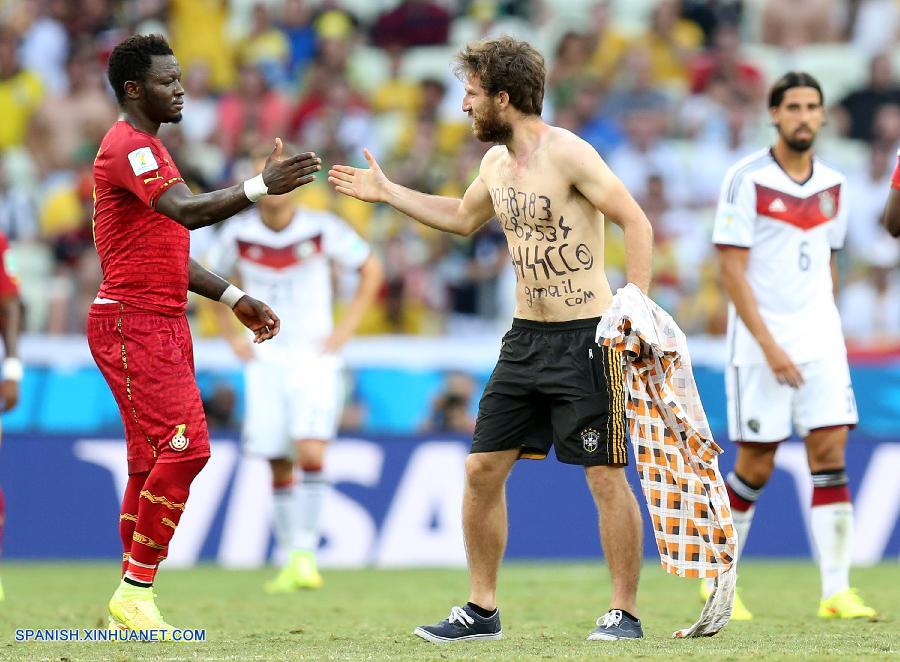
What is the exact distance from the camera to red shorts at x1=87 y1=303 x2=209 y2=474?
6875mm

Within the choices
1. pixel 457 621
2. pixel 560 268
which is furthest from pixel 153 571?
pixel 560 268

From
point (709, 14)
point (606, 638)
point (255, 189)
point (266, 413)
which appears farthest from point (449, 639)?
point (709, 14)

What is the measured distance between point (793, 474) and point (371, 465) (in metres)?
3.31

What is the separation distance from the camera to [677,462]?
6.71 metres

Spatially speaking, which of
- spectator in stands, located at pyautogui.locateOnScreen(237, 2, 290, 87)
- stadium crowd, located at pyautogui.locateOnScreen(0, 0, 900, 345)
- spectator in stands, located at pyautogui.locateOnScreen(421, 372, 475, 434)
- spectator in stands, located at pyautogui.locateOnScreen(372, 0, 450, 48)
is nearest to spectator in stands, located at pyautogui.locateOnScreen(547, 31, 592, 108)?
stadium crowd, located at pyautogui.locateOnScreen(0, 0, 900, 345)

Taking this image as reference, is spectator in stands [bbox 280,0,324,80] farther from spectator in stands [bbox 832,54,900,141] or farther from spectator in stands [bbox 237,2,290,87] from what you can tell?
spectator in stands [bbox 832,54,900,141]

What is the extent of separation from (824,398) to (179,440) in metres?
3.44

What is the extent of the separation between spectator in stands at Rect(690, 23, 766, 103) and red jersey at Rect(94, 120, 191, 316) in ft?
37.3

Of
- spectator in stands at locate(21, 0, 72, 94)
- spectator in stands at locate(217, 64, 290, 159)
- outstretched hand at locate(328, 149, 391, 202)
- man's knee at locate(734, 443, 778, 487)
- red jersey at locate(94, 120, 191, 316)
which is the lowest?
man's knee at locate(734, 443, 778, 487)

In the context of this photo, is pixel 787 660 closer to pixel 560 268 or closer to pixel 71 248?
pixel 560 268

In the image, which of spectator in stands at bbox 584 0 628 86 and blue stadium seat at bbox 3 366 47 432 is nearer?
blue stadium seat at bbox 3 366 47 432

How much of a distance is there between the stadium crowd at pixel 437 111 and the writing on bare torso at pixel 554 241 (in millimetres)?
7289

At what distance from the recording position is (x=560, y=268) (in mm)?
6918

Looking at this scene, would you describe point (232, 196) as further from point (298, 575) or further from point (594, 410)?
point (298, 575)
